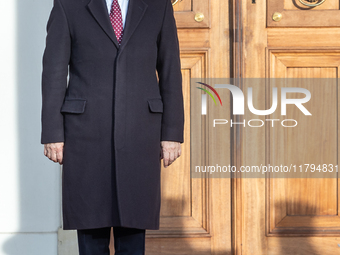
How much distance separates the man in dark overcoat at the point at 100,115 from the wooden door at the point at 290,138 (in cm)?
103

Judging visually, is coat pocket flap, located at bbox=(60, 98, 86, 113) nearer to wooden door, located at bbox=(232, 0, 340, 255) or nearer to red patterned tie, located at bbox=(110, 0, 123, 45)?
→ red patterned tie, located at bbox=(110, 0, 123, 45)

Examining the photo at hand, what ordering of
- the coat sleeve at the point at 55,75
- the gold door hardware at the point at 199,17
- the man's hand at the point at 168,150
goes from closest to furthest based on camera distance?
the coat sleeve at the point at 55,75
the man's hand at the point at 168,150
the gold door hardware at the point at 199,17

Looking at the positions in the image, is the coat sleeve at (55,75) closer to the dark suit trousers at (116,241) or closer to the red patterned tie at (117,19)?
the red patterned tie at (117,19)

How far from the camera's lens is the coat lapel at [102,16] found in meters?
1.75

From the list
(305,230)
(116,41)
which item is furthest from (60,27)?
(305,230)

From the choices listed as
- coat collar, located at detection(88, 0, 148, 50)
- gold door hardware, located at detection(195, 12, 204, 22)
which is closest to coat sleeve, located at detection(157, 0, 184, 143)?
coat collar, located at detection(88, 0, 148, 50)

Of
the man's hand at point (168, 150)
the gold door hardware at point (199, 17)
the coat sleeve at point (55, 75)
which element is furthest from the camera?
the gold door hardware at point (199, 17)

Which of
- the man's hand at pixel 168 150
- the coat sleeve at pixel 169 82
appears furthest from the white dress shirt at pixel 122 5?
the man's hand at pixel 168 150

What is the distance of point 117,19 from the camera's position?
5.90 feet

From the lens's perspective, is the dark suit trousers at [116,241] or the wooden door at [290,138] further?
the wooden door at [290,138]

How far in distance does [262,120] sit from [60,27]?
1.43m

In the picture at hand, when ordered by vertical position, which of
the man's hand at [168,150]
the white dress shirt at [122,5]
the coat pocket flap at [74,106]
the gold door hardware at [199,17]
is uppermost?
the gold door hardware at [199,17]

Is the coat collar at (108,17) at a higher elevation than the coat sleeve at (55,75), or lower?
higher

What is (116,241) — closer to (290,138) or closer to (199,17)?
(290,138)
